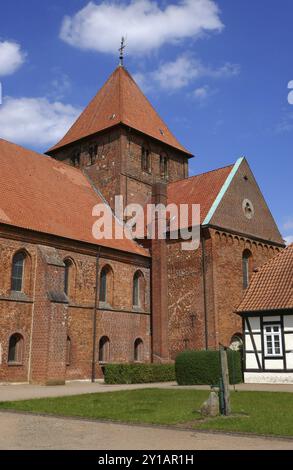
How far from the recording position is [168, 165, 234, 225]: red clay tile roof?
2970 cm

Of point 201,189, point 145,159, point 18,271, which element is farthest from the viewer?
point 145,159

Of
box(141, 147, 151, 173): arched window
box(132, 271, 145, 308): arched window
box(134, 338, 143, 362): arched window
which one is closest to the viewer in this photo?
box(134, 338, 143, 362): arched window

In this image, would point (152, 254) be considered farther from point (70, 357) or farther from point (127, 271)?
point (70, 357)

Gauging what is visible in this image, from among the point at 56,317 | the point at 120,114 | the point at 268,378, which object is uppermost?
the point at 120,114

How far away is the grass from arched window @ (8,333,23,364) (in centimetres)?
647

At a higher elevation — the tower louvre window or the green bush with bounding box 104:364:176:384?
the tower louvre window

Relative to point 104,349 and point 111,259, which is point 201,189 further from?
point 104,349

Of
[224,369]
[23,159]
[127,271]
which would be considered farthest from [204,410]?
[23,159]

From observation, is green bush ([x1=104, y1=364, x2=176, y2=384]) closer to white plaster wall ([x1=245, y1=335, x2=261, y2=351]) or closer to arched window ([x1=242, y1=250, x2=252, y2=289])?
white plaster wall ([x1=245, y1=335, x2=261, y2=351])

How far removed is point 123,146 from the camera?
108 feet

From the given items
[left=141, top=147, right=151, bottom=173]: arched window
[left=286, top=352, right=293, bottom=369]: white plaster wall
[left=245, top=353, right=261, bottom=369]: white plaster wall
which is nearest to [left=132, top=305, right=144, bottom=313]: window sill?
[left=245, top=353, right=261, bottom=369]: white plaster wall

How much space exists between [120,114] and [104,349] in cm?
1645

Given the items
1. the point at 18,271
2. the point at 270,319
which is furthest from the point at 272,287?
the point at 18,271
